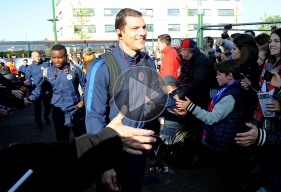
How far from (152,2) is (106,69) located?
5321cm

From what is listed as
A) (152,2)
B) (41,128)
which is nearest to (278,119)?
(41,128)

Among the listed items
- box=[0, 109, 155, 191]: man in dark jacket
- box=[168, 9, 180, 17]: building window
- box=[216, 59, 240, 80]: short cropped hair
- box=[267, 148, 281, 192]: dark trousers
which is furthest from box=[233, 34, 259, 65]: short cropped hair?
box=[168, 9, 180, 17]: building window

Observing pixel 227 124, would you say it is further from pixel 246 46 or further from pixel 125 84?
pixel 246 46

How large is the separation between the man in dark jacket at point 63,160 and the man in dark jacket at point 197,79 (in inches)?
118

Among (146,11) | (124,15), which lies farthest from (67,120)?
(146,11)

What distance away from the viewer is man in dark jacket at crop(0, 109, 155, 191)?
113 cm

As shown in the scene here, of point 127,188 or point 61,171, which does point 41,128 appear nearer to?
point 127,188

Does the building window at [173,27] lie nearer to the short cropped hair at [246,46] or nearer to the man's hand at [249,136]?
the short cropped hair at [246,46]

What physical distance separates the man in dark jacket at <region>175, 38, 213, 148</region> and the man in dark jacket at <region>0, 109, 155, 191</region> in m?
2.99

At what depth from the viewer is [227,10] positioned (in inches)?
Answer: 2213

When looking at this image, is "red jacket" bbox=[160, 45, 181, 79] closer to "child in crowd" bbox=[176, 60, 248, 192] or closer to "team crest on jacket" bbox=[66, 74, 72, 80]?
"team crest on jacket" bbox=[66, 74, 72, 80]
